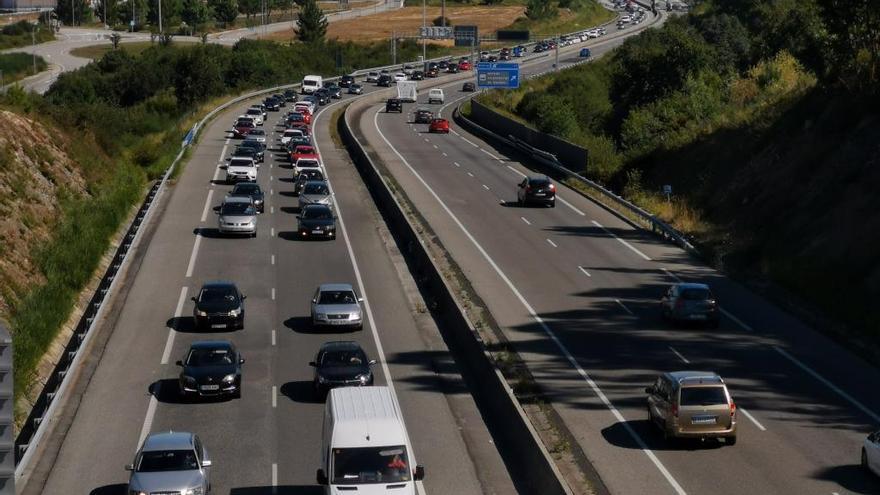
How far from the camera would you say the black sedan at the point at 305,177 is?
6419 centimetres

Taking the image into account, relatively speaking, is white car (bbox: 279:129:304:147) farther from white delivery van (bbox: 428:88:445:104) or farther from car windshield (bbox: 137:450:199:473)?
car windshield (bbox: 137:450:199:473)

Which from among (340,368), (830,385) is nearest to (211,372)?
(340,368)

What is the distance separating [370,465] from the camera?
2112 cm

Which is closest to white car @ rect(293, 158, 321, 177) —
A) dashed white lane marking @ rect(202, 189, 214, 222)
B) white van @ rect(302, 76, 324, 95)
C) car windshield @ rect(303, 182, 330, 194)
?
dashed white lane marking @ rect(202, 189, 214, 222)

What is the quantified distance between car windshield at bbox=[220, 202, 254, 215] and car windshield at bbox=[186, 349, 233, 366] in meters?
21.6

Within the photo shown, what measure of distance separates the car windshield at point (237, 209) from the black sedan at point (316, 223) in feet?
7.02

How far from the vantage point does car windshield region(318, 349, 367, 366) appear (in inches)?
1207

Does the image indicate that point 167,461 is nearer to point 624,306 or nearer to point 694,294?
point 694,294

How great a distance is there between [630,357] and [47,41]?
583 ft

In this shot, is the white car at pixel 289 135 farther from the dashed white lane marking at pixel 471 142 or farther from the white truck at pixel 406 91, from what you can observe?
the white truck at pixel 406 91

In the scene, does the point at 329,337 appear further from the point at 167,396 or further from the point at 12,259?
the point at 12,259

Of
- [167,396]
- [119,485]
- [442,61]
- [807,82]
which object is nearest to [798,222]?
[807,82]

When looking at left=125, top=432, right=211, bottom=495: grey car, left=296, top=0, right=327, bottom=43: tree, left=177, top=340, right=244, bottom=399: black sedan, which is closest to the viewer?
left=125, top=432, right=211, bottom=495: grey car

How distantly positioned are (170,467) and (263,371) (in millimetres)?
10647
